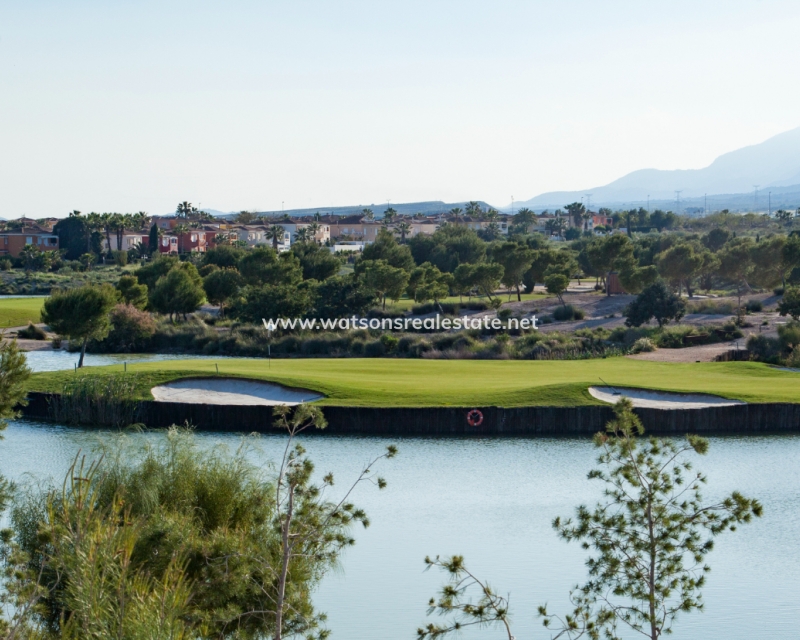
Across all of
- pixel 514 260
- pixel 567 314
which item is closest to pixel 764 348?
pixel 567 314

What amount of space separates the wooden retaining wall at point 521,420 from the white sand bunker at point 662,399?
0.56 meters

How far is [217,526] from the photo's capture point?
1521 centimetres

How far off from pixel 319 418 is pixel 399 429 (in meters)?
20.4

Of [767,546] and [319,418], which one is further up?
[319,418]

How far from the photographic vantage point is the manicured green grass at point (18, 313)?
66069 millimetres

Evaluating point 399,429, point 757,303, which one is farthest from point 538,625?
point 757,303

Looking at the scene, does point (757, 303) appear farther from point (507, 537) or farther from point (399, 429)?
point (507, 537)

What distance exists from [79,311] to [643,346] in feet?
80.8

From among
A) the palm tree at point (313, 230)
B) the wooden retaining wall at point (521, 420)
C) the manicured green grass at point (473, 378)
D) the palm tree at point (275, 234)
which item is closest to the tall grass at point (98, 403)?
the manicured green grass at point (473, 378)

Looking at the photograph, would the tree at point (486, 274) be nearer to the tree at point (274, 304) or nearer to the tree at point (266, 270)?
the tree at point (266, 270)

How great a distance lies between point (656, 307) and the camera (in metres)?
54.3

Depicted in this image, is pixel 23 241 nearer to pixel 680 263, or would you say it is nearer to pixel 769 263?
pixel 680 263

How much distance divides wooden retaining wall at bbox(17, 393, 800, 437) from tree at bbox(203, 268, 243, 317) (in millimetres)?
40719

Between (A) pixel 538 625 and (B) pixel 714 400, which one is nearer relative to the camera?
(A) pixel 538 625
